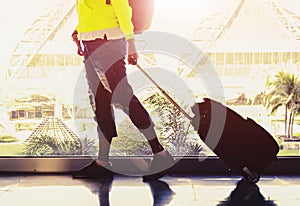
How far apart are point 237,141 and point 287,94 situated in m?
0.47

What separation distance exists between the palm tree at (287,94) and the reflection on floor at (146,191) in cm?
31

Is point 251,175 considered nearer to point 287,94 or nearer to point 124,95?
point 287,94

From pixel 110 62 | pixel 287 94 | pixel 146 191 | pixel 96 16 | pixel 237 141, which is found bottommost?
pixel 146 191

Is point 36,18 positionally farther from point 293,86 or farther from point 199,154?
point 293,86

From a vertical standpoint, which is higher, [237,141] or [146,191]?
[237,141]

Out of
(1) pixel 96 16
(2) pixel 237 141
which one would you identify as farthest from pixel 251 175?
(1) pixel 96 16

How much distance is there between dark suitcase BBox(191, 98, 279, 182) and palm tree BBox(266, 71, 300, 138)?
0.32 metres

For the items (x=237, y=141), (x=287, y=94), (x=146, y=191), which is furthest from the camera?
(x=287, y=94)

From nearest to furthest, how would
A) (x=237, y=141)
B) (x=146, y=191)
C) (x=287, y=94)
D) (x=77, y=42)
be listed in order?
(x=146, y=191) → (x=237, y=141) → (x=77, y=42) → (x=287, y=94)

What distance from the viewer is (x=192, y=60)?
2881 millimetres

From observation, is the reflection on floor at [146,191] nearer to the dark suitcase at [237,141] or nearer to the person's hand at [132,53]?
the dark suitcase at [237,141]

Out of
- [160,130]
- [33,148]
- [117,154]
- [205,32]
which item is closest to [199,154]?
[160,130]

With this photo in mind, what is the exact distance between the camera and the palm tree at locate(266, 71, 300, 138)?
2.86 m

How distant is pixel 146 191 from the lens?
8.11 ft
